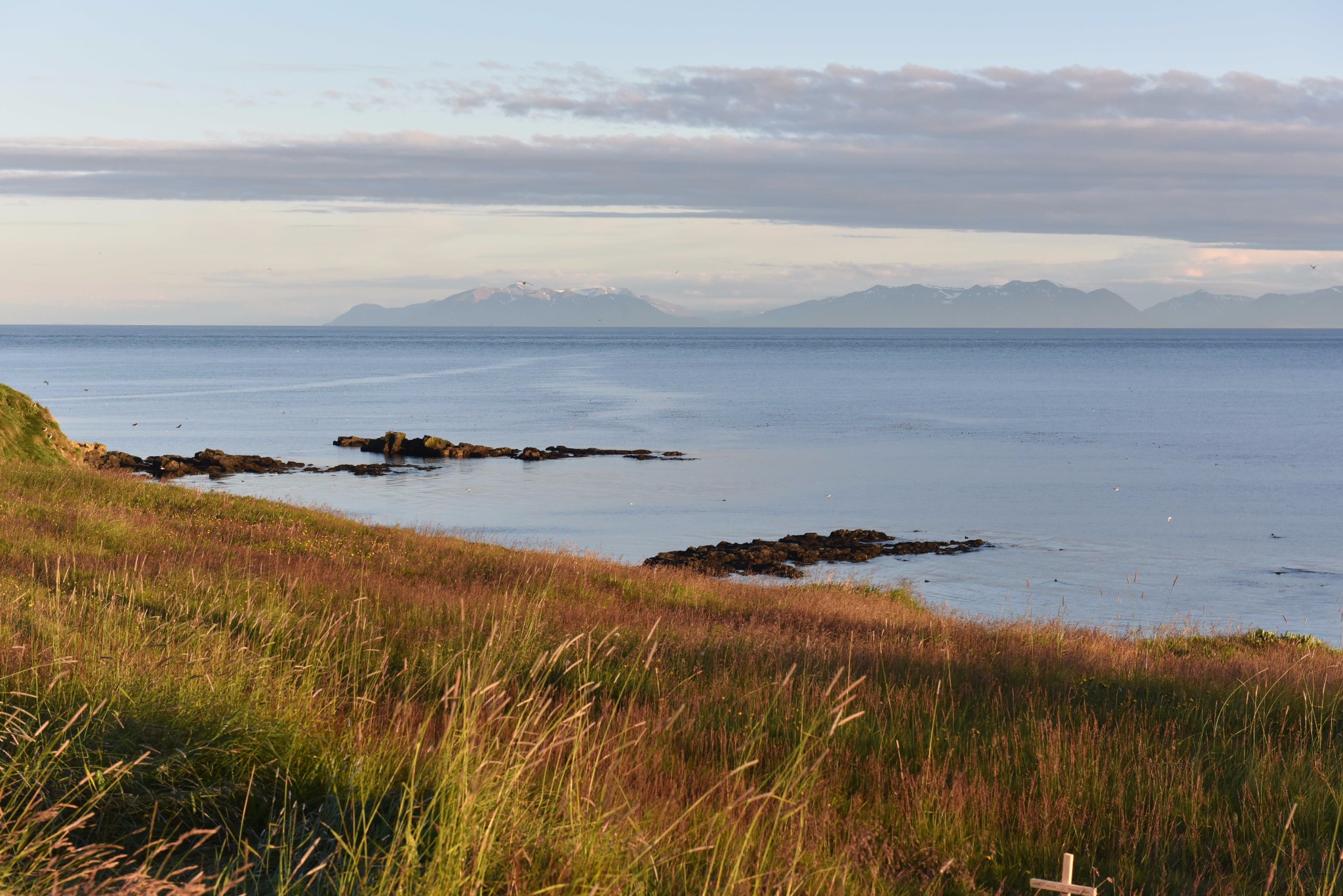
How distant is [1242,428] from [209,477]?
5935 cm

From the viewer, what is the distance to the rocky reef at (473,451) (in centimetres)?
4997

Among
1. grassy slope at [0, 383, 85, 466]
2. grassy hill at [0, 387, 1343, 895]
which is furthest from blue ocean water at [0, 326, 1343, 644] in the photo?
grassy hill at [0, 387, 1343, 895]

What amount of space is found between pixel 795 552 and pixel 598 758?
24.4 metres

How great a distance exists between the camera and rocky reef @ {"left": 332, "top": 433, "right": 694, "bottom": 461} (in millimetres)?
49969

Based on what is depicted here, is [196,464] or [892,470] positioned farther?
[892,470]

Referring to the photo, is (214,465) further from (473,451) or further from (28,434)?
(28,434)

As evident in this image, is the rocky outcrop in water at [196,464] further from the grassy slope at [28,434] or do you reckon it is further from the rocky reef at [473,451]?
the grassy slope at [28,434]

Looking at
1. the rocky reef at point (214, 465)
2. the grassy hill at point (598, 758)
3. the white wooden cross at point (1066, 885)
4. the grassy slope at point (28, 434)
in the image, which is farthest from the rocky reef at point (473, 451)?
the white wooden cross at point (1066, 885)

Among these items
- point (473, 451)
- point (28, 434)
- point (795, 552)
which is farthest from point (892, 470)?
point (28, 434)

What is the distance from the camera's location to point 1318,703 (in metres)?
8.32

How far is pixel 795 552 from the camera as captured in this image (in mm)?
28828

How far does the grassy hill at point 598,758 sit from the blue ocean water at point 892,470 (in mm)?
12100

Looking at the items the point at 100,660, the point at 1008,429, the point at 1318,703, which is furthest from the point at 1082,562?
the point at 1008,429

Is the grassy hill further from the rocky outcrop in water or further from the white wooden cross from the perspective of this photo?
the rocky outcrop in water
